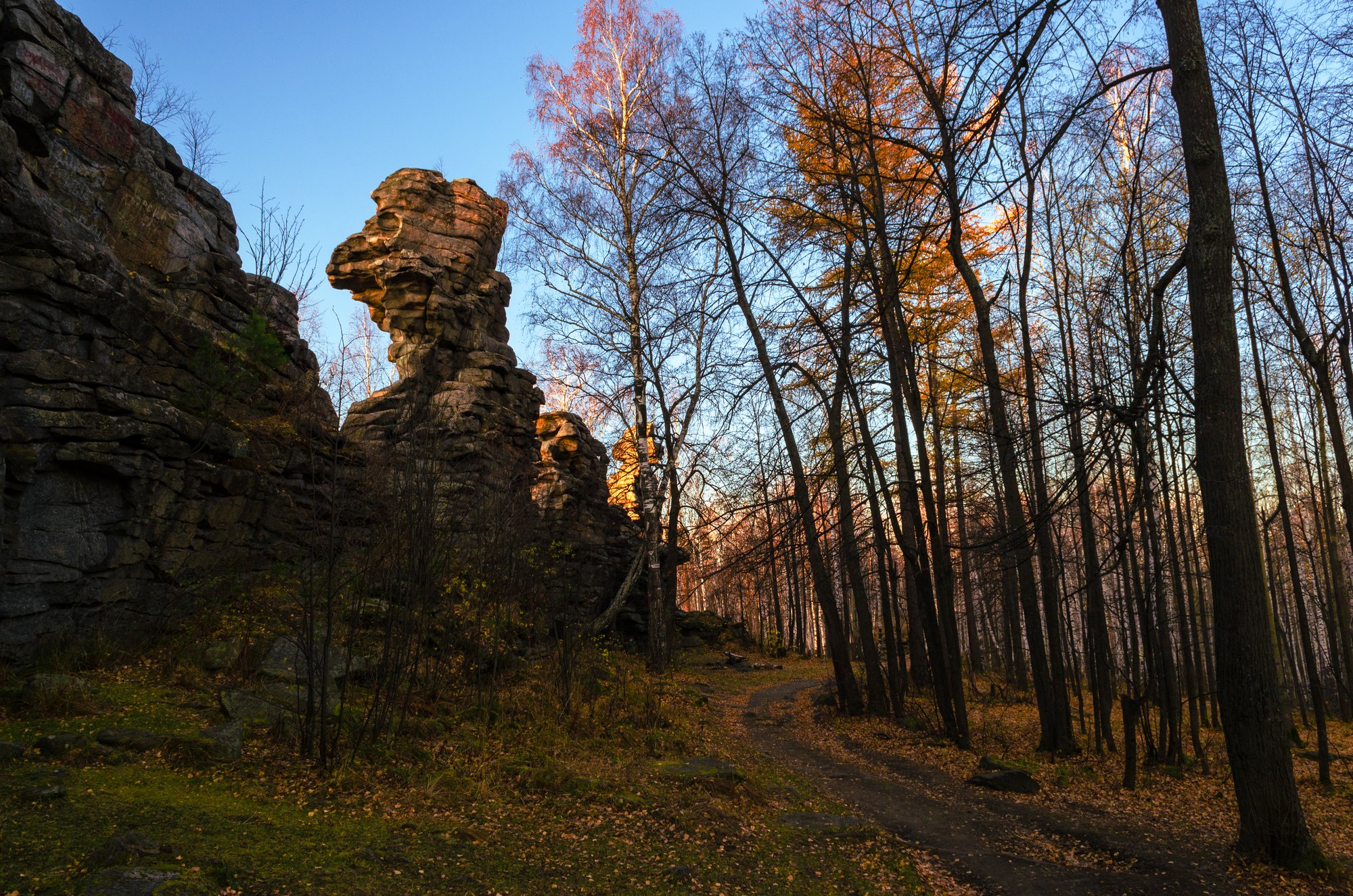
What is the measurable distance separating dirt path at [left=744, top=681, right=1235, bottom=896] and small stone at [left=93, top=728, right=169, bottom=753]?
6.52 m

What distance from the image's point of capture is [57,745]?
5.38 metres

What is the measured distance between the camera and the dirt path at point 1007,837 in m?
5.25

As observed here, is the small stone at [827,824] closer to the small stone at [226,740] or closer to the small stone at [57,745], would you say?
the small stone at [226,740]

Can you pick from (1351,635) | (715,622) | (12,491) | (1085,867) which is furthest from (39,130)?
(1351,635)

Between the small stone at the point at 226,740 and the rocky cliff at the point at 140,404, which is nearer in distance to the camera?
the small stone at the point at 226,740

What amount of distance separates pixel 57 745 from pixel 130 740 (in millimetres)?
474

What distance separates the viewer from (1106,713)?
10945mm

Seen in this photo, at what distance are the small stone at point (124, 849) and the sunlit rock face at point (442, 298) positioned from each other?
12174 mm

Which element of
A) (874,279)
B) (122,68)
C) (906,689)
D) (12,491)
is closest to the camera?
(12,491)

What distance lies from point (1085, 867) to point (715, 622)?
2379 cm

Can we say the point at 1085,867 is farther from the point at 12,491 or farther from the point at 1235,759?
the point at 12,491

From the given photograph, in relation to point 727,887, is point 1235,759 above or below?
above

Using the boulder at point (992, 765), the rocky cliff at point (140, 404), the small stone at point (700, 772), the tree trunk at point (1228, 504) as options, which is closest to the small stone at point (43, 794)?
the rocky cliff at point (140, 404)

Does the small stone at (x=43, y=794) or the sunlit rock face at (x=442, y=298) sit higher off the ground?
the sunlit rock face at (x=442, y=298)
